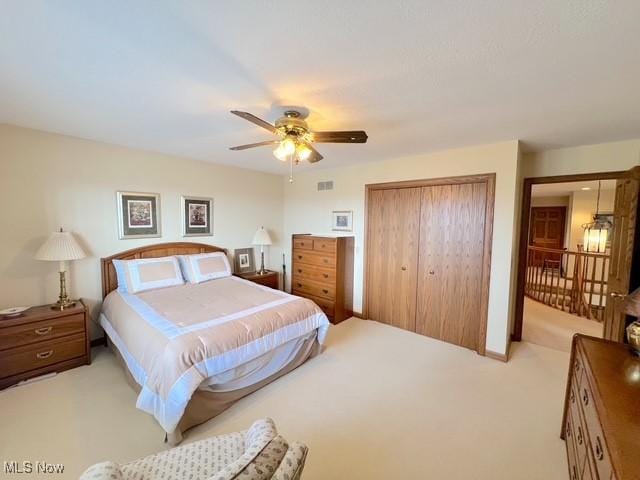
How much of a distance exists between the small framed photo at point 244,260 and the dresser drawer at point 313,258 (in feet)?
2.52

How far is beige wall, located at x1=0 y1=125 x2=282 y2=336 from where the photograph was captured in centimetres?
255

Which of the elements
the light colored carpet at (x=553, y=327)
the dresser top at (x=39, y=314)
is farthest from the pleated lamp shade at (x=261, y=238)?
the light colored carpet at (x=553, y=327)

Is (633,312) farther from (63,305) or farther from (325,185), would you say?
(63,305)

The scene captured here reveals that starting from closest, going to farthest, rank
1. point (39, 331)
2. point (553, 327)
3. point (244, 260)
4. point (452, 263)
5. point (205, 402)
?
point (205, 402), point (39, 331), point (452, 263), point (553, 327), point (244, 260)

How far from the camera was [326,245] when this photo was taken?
388 centimetres

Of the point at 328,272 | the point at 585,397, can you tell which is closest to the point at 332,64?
the point at 585,397

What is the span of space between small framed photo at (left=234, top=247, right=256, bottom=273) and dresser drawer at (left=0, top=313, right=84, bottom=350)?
6.69 feet

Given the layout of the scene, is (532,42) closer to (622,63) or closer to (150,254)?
(622,63)

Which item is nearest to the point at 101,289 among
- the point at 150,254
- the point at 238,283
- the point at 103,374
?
the point at 150,254

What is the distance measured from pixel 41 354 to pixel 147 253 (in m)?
1.34

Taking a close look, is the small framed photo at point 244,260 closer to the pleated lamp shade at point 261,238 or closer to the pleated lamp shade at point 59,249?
the pleated lamp shade at point 261,238

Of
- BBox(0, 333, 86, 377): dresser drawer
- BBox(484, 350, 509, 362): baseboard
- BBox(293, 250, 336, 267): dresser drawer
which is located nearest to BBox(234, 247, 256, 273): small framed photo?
BBox(293, 250, 336, 267): dresser drawer

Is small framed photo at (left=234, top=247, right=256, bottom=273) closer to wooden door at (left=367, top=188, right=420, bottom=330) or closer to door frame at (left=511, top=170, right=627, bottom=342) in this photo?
wooden door at (left=367, top=188, right=420, bottom=330)

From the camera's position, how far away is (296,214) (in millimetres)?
4863
